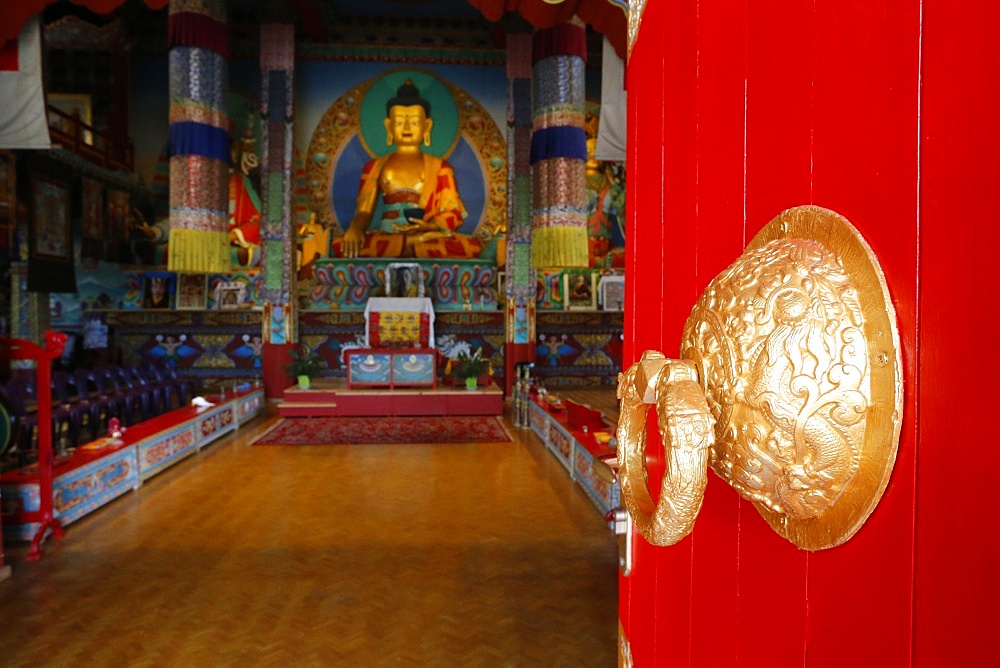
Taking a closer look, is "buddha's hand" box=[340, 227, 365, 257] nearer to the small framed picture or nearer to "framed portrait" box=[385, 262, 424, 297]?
"framed portrait" box=[385, 262, 424, 297]

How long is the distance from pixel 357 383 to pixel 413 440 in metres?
2.51

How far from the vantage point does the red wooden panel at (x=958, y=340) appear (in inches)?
15.5

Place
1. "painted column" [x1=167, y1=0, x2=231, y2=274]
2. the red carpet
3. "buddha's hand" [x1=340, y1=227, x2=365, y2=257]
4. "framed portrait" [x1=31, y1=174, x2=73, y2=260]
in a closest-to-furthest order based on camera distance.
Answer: "painted column" [x1=167, y1=0, x2=231, y2=274]
the red carpet
"framed portrait" [x1=31, y1=174, x2=73, y2=260]
"buddha's hand" [x1=340, y1=227, x2=365, y2=257]

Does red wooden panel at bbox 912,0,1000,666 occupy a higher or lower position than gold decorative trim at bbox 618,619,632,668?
higher

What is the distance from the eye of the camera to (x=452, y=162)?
12141 mm

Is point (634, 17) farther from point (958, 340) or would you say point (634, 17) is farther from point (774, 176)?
point (958, 340)

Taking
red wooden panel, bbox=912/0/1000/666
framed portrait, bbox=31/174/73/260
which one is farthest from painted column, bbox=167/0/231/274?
red wooden panel, bbox=912/0/1000/666

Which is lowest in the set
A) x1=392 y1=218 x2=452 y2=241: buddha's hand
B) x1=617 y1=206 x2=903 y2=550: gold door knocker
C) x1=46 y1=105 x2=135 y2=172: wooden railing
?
x1=617 y1=206 x2=903 y2=550: gold door knocker

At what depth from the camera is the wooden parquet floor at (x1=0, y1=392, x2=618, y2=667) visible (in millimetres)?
2842

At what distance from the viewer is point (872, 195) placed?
51 centimetres

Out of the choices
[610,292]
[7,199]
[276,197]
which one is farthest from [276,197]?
[610,292]

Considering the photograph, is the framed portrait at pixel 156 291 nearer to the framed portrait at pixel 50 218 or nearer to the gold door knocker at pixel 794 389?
the framed portrait at pixel 50 218

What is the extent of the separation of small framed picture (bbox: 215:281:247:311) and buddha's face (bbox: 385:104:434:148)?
402 centimetres

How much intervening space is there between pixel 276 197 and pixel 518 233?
13.5 feet
